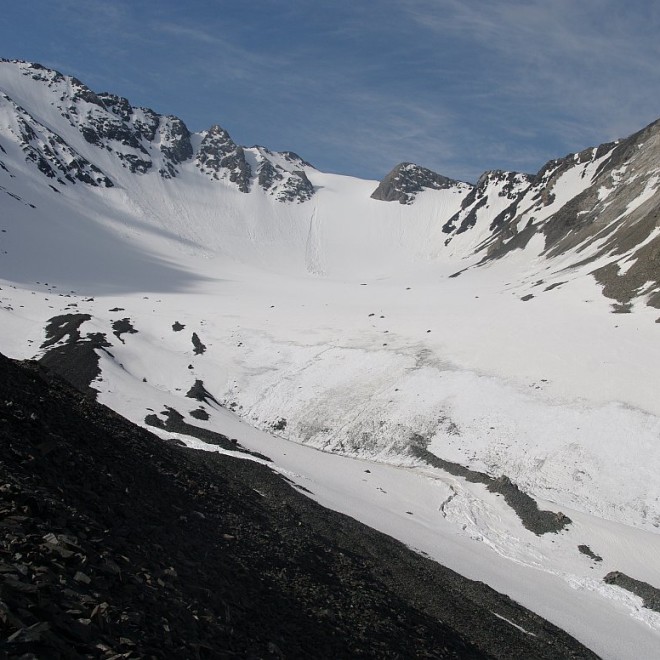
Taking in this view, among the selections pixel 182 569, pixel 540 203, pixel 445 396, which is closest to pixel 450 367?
pixel 445 396

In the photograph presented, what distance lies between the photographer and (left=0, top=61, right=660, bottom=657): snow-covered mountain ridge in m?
33.1

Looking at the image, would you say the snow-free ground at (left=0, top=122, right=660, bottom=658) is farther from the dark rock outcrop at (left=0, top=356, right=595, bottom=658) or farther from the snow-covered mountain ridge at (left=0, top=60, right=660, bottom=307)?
the dark rock outcrop at (left=0, top=356, right=595, bottom=658)

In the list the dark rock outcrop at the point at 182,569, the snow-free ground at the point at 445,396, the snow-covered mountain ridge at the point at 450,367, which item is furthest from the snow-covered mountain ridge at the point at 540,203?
the dark rock outcrop at the point at 182,569

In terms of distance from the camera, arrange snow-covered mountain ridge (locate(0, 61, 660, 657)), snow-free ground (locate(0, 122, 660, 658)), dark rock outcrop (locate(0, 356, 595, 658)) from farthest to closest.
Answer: snow-covered mountain ridge (locate(0, 61, 660, 657)) → snow-free ground (locate(0, 122, 660, 658)) → dark rock outcrop (locate(0, 356, 595, 658))

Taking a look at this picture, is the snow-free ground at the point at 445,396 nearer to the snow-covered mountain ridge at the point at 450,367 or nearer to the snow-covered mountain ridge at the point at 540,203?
the snow-covered mountain ridge at the point at 450,367

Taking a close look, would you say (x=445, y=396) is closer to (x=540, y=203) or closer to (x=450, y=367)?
(x=450, y=367)

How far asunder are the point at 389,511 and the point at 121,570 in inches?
959

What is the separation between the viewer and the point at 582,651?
20000 millimetres

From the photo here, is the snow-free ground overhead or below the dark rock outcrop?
overhead

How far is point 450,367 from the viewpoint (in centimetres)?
5503

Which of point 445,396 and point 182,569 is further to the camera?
point 445,396

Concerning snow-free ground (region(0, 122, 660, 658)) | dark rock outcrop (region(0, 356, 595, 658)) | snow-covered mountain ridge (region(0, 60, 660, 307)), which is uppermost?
snow-covered mountain ridge (region(0, 60, 660, 307))

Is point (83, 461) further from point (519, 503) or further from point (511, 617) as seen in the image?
point (519, 503)

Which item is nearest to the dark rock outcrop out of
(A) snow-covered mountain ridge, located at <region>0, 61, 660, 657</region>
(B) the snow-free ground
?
(B) the snow-free ground
